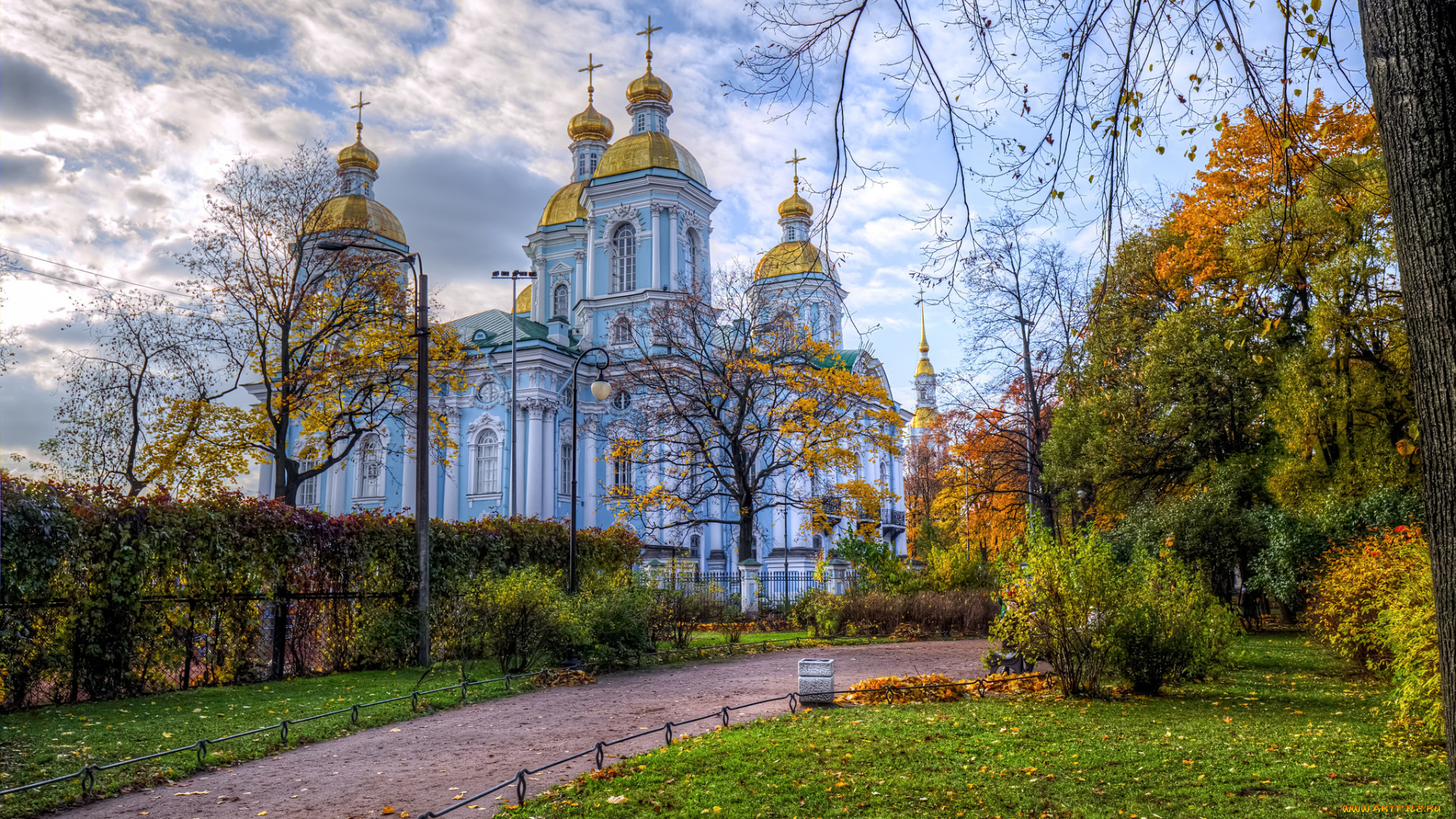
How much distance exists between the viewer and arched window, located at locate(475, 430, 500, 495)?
39188 mm

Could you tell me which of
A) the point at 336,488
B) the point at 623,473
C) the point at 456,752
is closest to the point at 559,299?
the point at 623,473

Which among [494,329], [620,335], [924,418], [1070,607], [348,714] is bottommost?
[348,714]

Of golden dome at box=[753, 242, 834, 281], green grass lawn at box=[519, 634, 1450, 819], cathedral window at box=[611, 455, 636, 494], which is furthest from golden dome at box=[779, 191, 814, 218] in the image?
green grass lawn at box=[519, 634, 1450, 819]

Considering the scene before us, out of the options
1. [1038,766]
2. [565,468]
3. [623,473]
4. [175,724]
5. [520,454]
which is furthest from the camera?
[565,468]

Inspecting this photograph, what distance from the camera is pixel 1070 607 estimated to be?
923 centimetres

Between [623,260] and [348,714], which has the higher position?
[623,260]

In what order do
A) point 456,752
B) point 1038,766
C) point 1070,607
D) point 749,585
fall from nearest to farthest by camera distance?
point 1038,766 → point 456,752 → point 1070,607 → point 749,585

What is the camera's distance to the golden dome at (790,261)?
518 cm

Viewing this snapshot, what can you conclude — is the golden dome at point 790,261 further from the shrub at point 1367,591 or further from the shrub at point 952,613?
the shrub at point 952,613

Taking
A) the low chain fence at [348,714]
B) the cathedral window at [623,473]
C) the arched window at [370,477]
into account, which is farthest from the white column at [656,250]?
the low chain fence at [348,714]

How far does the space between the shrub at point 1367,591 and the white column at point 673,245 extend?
30381mm

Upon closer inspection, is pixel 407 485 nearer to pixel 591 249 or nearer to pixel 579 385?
pixel 579 385

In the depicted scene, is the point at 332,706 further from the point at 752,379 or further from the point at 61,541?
the point at 752,379

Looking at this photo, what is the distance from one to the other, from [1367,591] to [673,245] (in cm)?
3248
